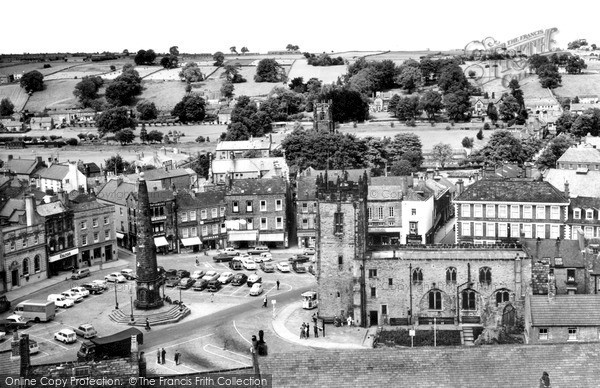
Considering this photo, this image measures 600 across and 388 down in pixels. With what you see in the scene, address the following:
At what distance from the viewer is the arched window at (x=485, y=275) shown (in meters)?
56.2

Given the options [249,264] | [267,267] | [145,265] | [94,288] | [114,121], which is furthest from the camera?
[114,121]

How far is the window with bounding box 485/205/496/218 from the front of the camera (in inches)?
2803

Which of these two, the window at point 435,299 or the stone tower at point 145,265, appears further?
the stone tower at point 145,265

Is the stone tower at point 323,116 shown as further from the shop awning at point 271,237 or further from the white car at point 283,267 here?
the white car at point 283,267

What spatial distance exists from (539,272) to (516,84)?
466 feet

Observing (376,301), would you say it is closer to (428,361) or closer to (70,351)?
(70,351)

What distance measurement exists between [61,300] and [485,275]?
32320 mm

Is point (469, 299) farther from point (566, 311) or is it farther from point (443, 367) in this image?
point (443, 367)

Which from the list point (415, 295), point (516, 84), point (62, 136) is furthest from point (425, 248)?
point (516, 84)

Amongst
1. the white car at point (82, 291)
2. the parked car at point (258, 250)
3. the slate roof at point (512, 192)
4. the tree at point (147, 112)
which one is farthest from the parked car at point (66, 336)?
the tree at point (147, 112)

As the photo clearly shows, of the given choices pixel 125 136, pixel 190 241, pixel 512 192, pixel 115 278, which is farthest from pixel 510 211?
pixel 125 136

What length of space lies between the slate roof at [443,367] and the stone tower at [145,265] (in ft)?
117

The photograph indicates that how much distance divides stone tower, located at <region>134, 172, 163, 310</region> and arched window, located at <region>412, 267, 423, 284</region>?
62.8 feet

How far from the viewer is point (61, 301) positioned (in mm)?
64375
